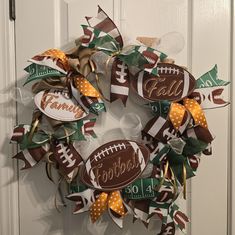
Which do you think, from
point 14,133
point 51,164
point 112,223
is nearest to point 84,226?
point 112,223

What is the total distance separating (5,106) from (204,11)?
1.85 ft

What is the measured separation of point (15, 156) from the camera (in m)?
0.73

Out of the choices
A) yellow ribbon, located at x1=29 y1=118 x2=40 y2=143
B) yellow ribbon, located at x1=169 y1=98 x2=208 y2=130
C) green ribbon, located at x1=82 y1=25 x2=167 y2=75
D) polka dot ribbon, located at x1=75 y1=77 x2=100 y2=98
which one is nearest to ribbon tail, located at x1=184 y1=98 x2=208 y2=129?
yellow ribbon, located at x1=169 y1=98 x2=208 y2=130

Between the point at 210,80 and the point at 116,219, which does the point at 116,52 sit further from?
the point at 116,219

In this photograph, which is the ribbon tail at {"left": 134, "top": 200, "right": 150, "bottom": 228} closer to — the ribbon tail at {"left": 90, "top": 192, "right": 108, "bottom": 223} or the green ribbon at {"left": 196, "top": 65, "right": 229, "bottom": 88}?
the ribbon tail at {"left": 90, "top": 192, "right": 108, "bottom": 223}

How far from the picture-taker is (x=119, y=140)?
0.72 metres

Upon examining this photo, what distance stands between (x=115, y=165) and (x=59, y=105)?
0.63ft

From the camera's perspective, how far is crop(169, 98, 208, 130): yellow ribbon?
0.71 metres

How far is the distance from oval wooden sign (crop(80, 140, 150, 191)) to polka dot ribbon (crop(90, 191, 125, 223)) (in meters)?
0.02

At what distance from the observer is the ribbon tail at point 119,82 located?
28.2 inches

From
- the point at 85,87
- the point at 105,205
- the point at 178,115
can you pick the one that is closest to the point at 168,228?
the point at 105,205

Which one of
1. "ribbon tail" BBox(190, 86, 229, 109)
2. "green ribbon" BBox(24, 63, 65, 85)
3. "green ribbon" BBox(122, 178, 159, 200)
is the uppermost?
"green ribbon" BBox(24, 63, 65, 85)

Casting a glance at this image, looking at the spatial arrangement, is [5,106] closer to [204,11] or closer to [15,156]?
[15,156]

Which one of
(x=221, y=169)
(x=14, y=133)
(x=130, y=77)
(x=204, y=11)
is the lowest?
(x=221, y=169)
